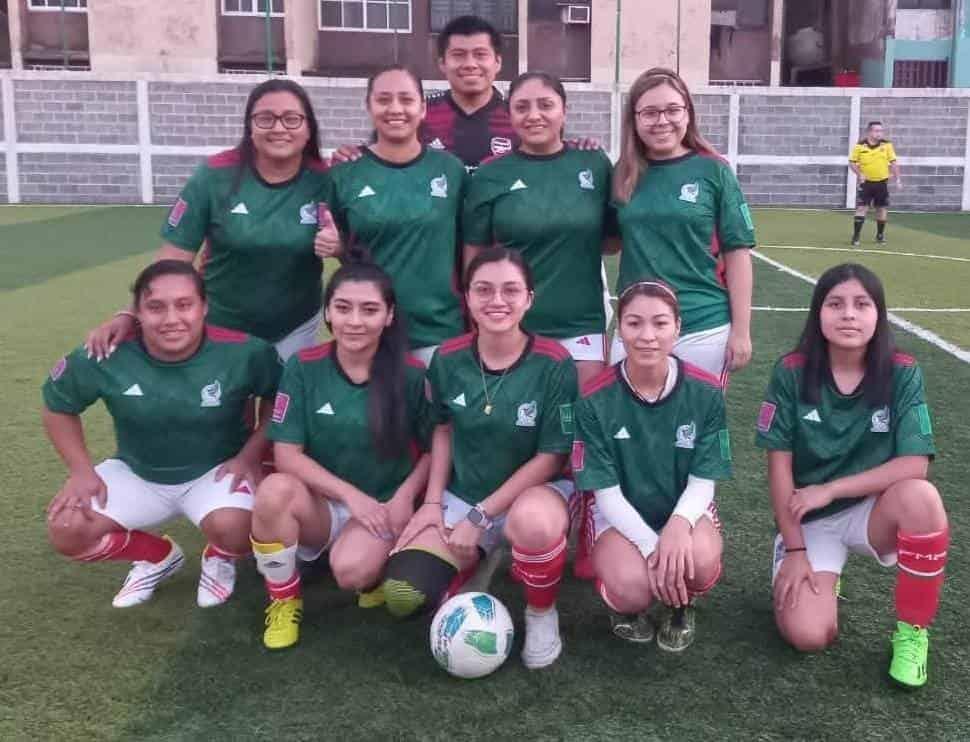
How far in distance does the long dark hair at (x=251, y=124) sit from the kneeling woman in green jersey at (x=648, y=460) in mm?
1260

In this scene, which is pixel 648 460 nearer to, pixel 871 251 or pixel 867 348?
pixel 867 348

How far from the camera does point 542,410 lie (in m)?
3.10

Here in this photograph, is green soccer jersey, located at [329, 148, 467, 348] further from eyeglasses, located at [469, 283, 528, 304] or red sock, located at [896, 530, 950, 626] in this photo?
red sock, located at [896, 530, 950, 626]

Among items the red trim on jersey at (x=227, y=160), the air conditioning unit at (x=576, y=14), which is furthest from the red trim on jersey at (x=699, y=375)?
the air conditioning unit at (x=576, y=14)

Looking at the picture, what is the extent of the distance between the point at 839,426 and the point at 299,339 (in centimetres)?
189

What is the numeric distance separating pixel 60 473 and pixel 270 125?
6.47ft

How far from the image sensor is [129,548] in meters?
3.28

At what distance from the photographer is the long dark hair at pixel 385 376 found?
3.12 meters

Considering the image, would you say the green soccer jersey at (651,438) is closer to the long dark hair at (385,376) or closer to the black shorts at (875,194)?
the long dark hair at (385,376)

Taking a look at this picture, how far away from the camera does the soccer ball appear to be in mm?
2705

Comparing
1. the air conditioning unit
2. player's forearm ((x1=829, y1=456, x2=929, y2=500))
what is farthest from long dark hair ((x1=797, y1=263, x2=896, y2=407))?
the air conditioning unit

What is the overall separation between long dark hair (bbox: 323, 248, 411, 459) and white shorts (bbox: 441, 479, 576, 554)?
0.78ft

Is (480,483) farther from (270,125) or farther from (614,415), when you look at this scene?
(270,125)

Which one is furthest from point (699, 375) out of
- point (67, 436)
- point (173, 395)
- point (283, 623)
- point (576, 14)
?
point (576, 14)
